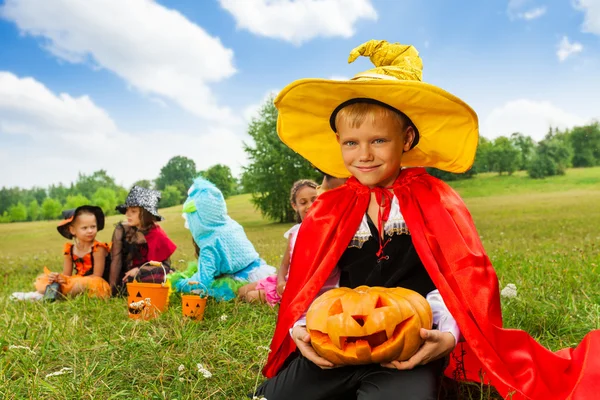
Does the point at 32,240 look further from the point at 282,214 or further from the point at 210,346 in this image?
the point at 210,346

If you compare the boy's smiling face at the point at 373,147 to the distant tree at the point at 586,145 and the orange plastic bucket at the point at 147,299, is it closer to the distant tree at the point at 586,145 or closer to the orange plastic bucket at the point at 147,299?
the orange plastic bucket at the point at 147,299

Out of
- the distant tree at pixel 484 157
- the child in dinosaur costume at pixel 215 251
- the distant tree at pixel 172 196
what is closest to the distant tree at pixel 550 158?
the distant tree at pixel 484 157

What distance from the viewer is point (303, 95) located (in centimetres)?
285

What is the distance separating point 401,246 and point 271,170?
930 inches

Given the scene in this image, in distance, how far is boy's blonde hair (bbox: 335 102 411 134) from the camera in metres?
2.73

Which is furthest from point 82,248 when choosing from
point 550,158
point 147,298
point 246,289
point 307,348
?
point 550,158

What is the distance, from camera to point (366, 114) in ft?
8.98

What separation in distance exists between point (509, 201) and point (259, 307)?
2086 cm

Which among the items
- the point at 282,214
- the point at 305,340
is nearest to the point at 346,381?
the point at 305,340

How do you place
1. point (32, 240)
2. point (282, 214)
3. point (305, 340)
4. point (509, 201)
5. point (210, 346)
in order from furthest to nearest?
1. point (282, 214)
2. point (509, 201)
3. point (32, 240)
4. point (210, 346)
5. point (305, 340)

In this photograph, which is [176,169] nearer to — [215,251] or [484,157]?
[484,157]

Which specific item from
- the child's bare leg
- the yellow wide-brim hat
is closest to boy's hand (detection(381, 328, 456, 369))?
the yellow wide-brim hat

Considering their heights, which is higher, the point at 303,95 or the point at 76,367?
the point at 303,95

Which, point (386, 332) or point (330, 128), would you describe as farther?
point (330, 128)
